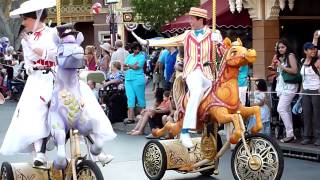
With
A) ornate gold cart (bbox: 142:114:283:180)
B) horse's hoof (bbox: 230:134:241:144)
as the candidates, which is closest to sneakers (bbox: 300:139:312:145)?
ornate gold cart (bbox: 142:114:283:180)

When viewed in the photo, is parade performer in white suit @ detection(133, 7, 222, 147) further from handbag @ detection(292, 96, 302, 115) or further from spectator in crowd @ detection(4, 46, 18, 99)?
spectator in crowd @ detection(4, 46, 18, 99)

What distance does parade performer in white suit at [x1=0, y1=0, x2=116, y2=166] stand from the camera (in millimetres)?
7188

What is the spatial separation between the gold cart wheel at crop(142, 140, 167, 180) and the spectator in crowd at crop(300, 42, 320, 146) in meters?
3.12

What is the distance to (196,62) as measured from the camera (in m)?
8.82

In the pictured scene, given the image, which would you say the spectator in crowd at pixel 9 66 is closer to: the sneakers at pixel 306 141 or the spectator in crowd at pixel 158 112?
the spectator in crowd at pixel 158 112

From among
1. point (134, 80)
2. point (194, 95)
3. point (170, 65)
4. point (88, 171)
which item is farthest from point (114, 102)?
point (88, 171)

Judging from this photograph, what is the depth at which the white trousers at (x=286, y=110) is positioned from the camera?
11.5m

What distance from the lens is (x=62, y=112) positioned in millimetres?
6906

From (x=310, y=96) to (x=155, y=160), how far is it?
10.7 feet

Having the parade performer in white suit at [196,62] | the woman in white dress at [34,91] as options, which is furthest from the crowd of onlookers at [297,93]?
the woman in white dress at [34,91]

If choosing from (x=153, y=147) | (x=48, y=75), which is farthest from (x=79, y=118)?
(x=153, y=147)

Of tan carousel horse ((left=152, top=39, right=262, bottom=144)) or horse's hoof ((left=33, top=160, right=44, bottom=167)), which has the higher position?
tan carousel horse ((left=152, top=39, right=262, bottom=144))

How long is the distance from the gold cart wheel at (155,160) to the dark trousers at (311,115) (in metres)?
3.14

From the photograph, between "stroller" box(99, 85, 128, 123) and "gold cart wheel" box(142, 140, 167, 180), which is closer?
"gold cart wheel" box(142, 140, 167, 180)
